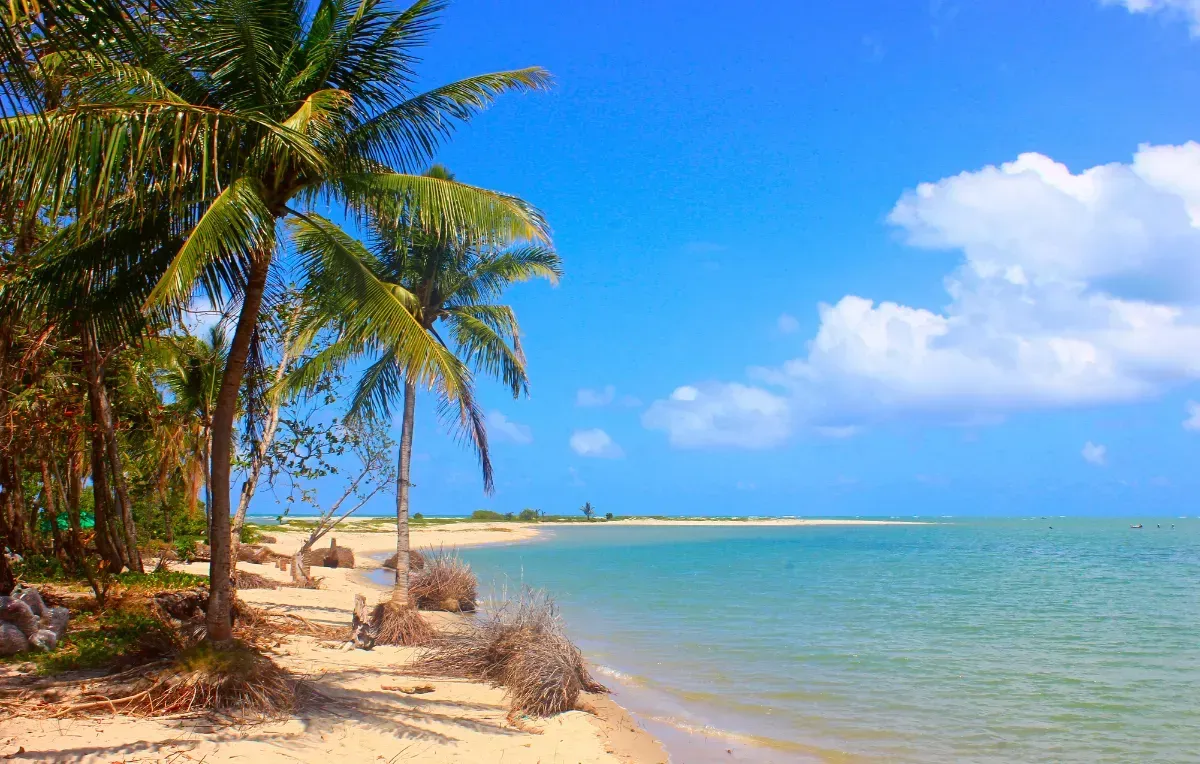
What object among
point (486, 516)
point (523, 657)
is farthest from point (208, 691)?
point (486, 516)

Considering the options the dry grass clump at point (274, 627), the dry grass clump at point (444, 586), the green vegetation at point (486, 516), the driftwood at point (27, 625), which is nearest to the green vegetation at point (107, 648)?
the driftwood at point (27, 625)

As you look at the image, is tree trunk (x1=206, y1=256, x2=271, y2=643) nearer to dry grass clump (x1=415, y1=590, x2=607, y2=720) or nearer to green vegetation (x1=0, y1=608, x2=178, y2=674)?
green vegetation (x1=0, y1=608, x2=178, y2=674)

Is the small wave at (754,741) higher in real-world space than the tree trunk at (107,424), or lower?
lower

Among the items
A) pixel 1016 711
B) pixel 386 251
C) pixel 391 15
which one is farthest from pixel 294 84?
pixel 1016 711

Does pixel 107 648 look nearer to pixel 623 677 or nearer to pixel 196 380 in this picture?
pixel 623 677

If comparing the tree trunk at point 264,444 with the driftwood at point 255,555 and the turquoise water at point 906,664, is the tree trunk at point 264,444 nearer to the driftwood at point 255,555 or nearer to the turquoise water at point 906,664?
the turquoise water at point 906,664

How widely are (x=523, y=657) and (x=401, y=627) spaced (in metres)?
3.65

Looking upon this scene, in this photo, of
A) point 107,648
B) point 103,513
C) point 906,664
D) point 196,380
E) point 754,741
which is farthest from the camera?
point 196,380

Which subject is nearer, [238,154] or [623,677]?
[238,154]

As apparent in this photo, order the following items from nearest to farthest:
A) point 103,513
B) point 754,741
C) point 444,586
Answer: point 754,741 < point 103,513 < point 444,586

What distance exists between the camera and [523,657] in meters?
9.21

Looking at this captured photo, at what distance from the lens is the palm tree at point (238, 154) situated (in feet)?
19.6

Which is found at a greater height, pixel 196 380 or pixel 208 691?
pixel 196 380

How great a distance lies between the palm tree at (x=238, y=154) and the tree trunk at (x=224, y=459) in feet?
0.04
